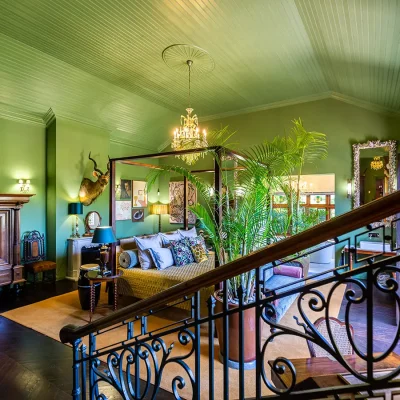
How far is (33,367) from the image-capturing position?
2.76 m

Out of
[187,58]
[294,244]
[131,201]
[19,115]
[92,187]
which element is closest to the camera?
[294,244]

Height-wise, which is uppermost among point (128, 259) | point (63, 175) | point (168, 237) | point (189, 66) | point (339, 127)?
point (189, 66)

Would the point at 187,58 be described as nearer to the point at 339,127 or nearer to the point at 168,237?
the point at 168,237

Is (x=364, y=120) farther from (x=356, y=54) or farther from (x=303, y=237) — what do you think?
(x=303, y=237)

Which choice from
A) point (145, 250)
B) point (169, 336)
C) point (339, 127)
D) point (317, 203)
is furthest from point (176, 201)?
point (169, 336)

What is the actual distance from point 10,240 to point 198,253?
10.8 feet

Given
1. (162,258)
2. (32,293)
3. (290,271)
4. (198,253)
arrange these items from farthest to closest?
(32,293) < (198,253) < (290,271) < (162,258)

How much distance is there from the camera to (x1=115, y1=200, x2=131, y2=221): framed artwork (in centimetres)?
751

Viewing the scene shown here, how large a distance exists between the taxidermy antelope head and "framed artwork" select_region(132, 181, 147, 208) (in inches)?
64.1

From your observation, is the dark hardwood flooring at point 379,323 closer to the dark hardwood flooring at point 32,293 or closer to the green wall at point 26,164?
the dark hardwood flooring at point 32,293

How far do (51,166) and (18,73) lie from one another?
1870 millimetres

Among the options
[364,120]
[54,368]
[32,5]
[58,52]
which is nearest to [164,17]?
[32,5]

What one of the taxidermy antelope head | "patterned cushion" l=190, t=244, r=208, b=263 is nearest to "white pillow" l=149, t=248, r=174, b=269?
"patterned cushion" l=190, t=244, r=208, b=263

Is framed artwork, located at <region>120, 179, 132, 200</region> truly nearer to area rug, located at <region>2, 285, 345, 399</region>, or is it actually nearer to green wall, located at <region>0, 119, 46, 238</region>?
green wall, located at <region>0, 119, 46, 238</region>
